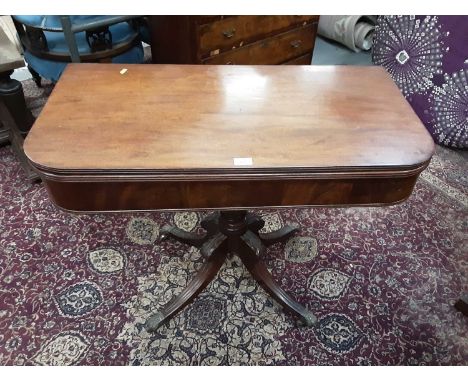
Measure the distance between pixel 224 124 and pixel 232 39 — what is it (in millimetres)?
1307

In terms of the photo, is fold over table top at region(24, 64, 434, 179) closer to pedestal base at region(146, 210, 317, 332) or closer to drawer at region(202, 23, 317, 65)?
pedestal base at region(146, 210, 317, 332)

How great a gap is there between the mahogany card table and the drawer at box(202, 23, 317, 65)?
1.06 meters

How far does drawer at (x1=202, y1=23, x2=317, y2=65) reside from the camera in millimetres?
2187

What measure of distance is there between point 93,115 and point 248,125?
0.40m

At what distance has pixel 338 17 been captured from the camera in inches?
124


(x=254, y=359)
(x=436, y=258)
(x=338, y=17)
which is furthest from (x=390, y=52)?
(x=254, y=359)

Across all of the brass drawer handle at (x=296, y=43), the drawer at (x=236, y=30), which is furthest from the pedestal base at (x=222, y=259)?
the brass drawer handle at (x=296, y=43)

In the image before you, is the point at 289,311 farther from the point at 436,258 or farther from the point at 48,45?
the point at 48,45

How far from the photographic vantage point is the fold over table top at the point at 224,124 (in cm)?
87

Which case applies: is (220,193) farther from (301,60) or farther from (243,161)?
(301,60)

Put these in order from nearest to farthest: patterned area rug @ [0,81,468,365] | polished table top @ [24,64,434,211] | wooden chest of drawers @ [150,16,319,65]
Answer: polished table top @ [24,64,434,211]
patterned area rug @ [0,81,468,365]
wooden chest of drawers @ [150,16,319,65]

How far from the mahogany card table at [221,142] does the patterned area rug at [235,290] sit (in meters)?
0.60

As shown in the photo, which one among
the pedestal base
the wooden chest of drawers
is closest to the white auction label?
the pedestal base

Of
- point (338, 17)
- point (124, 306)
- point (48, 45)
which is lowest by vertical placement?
point (124, 306)
